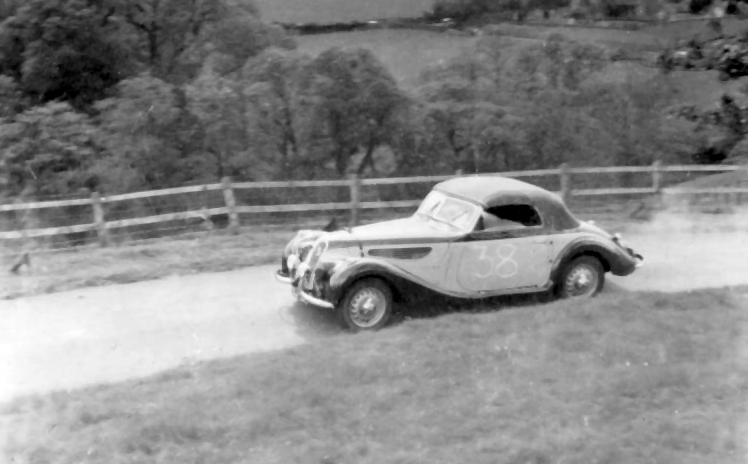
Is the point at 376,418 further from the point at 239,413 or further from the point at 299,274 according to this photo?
the point at 299,274

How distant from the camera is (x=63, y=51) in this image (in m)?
12.9

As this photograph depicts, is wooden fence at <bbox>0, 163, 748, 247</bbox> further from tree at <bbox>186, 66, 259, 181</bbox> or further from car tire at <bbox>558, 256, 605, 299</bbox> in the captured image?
car tire at <bbox>558, 256, 605, 299</bbox>

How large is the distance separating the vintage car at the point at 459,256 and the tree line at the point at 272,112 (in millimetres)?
5382

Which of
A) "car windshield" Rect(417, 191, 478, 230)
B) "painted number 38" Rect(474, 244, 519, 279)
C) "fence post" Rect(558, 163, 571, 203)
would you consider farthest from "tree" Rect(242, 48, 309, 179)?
"painted number 38" Rect(474, 244, 519, 279)

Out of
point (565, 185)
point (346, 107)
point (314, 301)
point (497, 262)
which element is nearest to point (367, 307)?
point (314, 301)

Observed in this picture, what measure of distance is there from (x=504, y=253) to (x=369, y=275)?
3.69 feet

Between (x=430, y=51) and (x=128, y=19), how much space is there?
210 inches

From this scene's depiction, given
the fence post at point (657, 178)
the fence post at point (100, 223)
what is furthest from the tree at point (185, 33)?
the fence post at point (657, 178)

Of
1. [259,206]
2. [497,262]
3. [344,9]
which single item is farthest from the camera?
[259,206]

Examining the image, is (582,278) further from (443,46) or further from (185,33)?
(185,33)

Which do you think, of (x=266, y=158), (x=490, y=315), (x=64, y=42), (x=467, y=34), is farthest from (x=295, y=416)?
(x=64, y=42)

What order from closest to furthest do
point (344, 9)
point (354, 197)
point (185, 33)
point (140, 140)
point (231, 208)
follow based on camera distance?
point (231, 208), point (354, 197), point (344, 9), point (140, 140), point (185, 33)

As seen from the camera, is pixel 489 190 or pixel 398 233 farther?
pixel 489 190

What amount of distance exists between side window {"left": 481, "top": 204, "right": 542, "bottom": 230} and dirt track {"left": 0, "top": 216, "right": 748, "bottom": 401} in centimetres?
115
